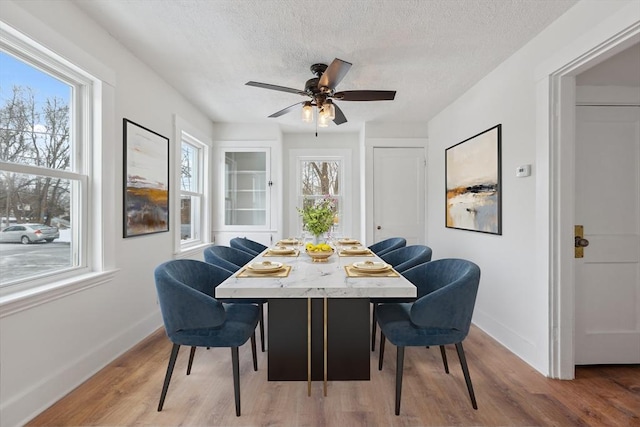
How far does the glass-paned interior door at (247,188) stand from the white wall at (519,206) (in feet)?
9.34

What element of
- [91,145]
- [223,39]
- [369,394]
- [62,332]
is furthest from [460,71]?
[62,332]

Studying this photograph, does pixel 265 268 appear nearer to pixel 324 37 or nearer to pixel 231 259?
pixel 231 259

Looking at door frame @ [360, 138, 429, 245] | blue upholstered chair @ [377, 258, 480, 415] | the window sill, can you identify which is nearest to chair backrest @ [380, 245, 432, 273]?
blue upholstered chair @ [377, 258, 480, 415]

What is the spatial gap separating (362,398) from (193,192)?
3316 millimetres

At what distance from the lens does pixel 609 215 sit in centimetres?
235

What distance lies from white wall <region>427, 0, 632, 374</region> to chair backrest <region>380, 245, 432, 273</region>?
673 mm

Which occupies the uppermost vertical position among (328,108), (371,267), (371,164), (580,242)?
(328,108)

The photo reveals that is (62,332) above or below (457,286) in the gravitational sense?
below

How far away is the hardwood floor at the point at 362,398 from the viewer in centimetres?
176

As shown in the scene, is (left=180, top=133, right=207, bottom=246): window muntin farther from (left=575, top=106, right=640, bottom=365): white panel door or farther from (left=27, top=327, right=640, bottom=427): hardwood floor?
(left=575, top=106, right=640, bottom=365): white panel door

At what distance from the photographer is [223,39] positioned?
2.40m

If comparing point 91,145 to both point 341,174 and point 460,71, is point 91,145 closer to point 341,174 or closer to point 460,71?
point 460,71

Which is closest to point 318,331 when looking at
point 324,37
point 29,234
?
point 29,234

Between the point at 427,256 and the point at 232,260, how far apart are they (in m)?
1.71
